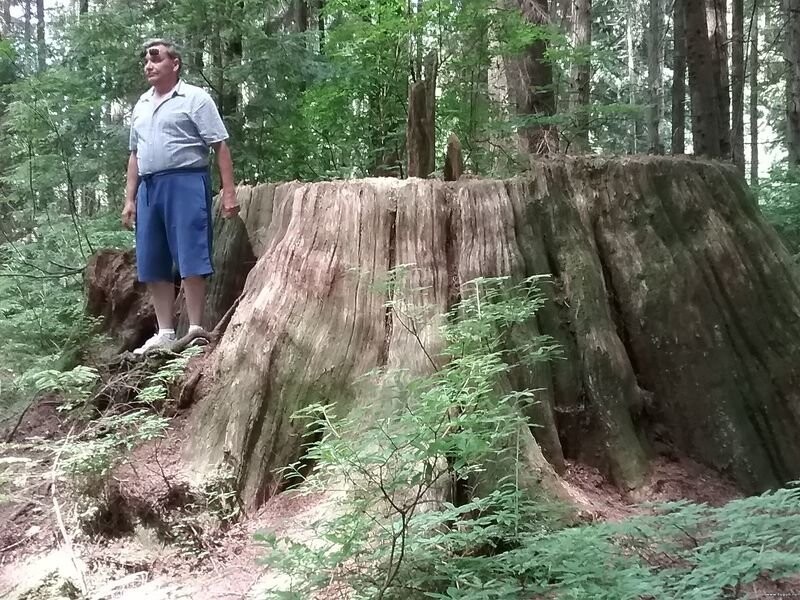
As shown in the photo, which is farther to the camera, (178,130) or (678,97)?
(678,97)

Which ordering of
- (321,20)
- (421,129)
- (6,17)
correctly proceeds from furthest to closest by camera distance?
(6,17)
(321,20)
(421,129)

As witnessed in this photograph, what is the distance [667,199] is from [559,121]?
2.93 meters

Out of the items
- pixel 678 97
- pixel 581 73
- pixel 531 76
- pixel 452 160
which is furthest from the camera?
pixel 678 97

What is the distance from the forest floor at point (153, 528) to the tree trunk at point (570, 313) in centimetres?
15

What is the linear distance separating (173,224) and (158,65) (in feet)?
3.42

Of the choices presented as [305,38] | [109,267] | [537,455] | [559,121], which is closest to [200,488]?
[537,455]

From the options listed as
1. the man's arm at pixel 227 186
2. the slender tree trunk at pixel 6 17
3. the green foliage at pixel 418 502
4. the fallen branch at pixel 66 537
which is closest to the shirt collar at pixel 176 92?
the man's arm at pixel 227 186

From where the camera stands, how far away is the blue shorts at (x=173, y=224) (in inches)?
166

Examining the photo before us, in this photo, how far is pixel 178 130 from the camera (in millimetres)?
4305

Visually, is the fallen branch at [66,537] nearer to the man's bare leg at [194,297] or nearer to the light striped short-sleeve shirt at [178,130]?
the man's bare leg at [194,297]

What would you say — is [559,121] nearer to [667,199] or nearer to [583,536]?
[667,199]

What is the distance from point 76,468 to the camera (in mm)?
2996

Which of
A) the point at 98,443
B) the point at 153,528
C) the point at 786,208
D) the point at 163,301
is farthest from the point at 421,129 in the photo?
the point at 786,208

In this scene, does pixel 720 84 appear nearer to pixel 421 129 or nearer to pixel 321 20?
pixel 421 129
